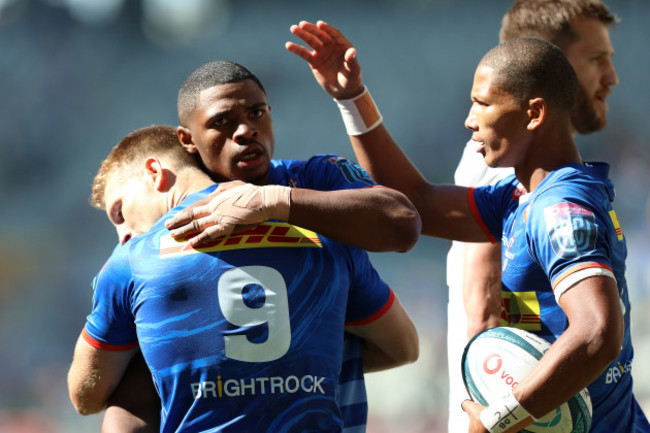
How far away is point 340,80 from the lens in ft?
12.2

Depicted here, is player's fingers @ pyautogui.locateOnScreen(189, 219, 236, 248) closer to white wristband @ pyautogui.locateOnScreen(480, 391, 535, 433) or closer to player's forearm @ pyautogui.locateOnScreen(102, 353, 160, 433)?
player's forearm @ pyautogui.locateOnScreen(102, 353, 160, 433)

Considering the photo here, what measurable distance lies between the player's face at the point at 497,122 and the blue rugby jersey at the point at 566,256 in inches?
6.9

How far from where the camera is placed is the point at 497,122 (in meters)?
3.07

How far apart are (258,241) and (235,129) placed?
0.53m

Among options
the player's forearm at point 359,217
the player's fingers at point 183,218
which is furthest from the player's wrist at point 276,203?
the player's fingers at point 183,218

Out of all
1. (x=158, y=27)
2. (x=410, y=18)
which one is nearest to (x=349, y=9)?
(x=410, y=18)

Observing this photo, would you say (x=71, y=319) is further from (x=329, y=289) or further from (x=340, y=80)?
(x=329, y=289)

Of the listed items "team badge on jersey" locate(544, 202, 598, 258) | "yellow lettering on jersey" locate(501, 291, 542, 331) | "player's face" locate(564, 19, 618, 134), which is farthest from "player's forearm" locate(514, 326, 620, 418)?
"player's face" locate(564, 19, 618, 134)

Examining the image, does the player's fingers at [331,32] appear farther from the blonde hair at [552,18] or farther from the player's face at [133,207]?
the blonde hair at [552,18]

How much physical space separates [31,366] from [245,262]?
8.30 meters

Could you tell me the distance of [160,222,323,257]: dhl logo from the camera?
2.71m

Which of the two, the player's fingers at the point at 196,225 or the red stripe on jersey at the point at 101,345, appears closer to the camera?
the player's fingers at the point at 196,225

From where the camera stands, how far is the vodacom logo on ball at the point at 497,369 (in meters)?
2.74

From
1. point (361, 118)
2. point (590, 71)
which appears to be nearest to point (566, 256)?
point (361, 118)
